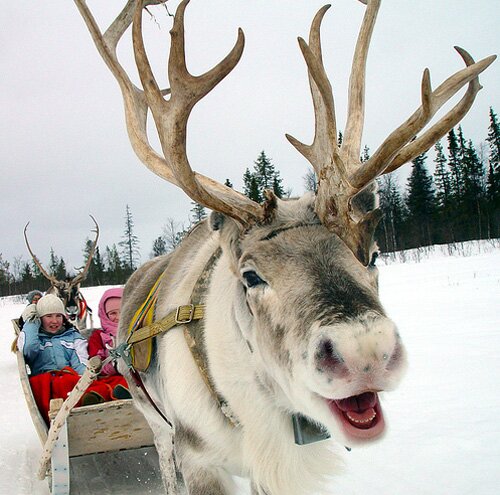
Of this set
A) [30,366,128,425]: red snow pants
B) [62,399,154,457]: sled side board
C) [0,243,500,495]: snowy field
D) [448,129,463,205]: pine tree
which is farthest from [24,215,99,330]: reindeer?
[448,129,463,205]: pine tree

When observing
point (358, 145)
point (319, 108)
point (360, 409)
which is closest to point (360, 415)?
point (360, 409)

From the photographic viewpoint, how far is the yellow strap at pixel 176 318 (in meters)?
2.57

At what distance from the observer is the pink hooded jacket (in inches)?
205

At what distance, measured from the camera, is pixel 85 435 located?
3900 millimetres

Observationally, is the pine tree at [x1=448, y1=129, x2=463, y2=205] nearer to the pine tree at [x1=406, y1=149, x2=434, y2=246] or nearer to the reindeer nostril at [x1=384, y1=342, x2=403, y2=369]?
the pine tree at [x1=406, y1=149, x2=434, y2=246]

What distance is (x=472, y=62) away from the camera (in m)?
2.43

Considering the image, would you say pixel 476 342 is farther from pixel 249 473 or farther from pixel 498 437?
pixel 249 473

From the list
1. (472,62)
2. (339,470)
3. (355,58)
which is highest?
(355,58)

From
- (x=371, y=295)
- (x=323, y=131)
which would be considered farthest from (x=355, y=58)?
(x=371, y=295)

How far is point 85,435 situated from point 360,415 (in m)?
2.90

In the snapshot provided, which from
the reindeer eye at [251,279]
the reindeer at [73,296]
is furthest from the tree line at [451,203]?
the reindeer eye at [251,279]

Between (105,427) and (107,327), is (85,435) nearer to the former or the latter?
(105,427)

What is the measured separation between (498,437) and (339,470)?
1.75 meters

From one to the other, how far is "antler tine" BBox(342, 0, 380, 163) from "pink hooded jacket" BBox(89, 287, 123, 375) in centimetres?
341
